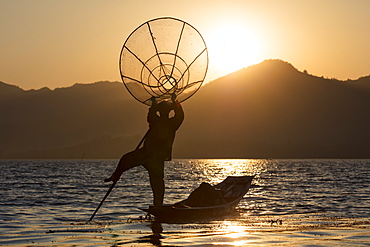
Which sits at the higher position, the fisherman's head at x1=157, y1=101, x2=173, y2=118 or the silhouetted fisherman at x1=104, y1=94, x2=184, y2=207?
the fisherman's head at x1=157, y1=101, x2=173, y2=118

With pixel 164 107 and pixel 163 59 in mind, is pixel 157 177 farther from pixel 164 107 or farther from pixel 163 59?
pixel 163 59

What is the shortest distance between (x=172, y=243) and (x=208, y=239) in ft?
4.75

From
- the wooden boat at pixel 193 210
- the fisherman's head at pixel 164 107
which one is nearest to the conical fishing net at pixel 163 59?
the fisherman's head at pixel 164 107

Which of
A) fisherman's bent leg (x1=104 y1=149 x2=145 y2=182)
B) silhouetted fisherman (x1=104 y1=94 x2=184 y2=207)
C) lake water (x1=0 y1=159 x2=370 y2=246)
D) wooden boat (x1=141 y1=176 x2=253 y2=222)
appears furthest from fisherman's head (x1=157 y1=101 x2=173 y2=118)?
lake water (x1=0 y1=159 x2=370 y2=246)

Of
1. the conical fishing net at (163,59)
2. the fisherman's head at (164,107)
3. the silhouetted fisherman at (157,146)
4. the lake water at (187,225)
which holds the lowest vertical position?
the lake water at (187,225)

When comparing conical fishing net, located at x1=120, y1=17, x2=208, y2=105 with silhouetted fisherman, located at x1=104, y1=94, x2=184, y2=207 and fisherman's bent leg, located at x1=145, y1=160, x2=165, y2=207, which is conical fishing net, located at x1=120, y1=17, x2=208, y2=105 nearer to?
silhouetted fisherman, located at x1=104, y1=94, x2=184, y2=207

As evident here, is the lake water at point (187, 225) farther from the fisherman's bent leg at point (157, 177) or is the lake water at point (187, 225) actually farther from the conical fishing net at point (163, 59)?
the conical fishing net at point (163, 59)

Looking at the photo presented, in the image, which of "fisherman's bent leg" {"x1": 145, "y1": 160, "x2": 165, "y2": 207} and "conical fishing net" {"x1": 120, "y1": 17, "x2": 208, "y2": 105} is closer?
"conical fishing net" {"x1": 120, "y1": 17, "x2": 208, "y2": 105}

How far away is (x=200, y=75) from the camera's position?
28.7 meters

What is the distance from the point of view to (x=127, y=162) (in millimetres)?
29172

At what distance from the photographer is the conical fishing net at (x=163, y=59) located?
27672 millimetres

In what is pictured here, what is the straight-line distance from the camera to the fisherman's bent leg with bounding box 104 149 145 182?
2906cm

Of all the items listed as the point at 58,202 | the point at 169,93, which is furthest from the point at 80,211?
the point at 169,93

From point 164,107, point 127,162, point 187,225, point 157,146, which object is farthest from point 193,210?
point 164,107
